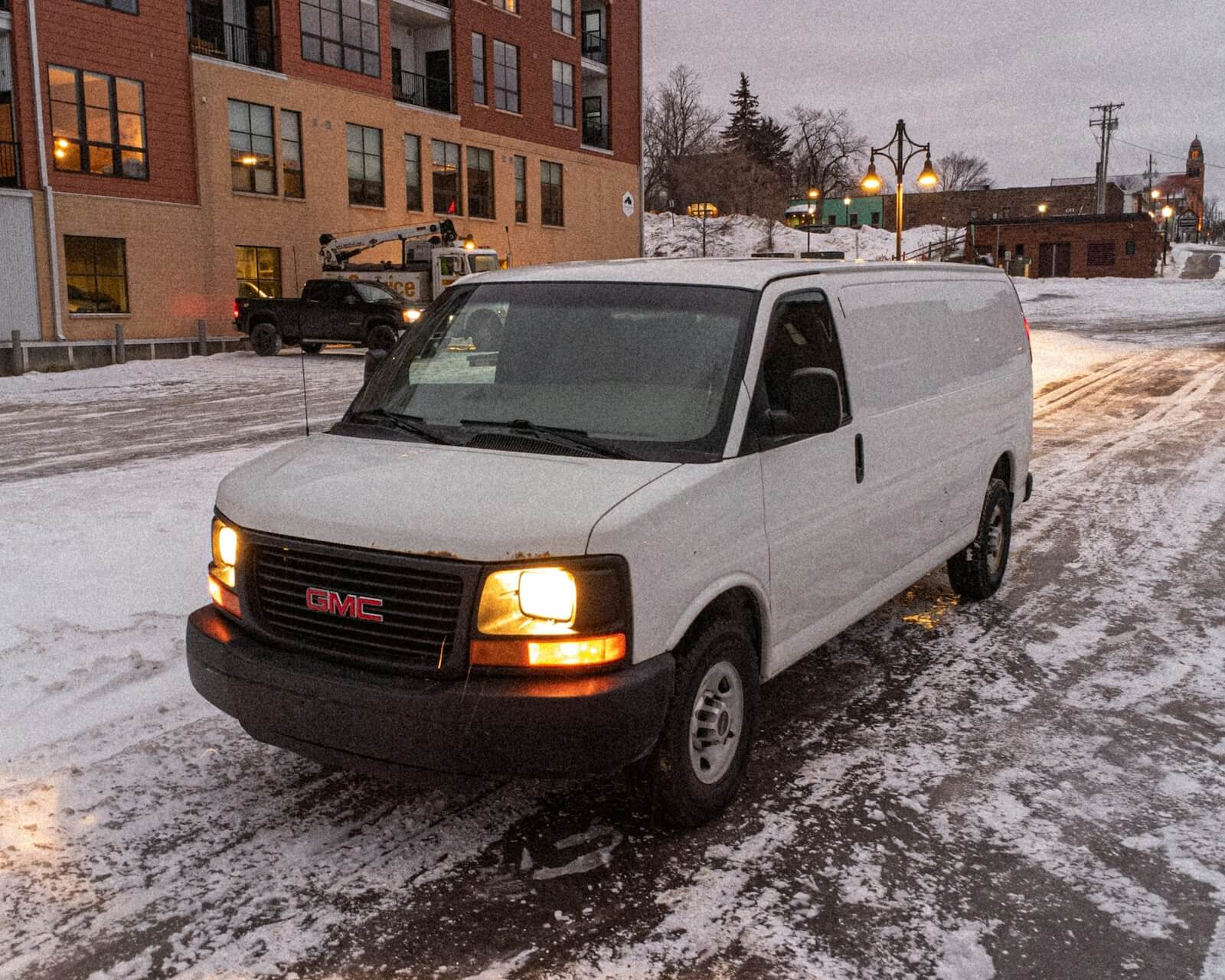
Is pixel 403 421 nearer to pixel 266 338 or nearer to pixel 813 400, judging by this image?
pixel 813 400

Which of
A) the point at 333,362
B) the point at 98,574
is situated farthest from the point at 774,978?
the point at 333,362

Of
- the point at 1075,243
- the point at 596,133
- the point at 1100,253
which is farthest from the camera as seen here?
the point at 1075,243

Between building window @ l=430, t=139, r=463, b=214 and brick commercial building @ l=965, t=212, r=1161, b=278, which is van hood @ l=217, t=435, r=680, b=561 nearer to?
building window @ l=430, t=139, r=463, b=214

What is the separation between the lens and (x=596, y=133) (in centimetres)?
4747

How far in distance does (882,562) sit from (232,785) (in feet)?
9.70

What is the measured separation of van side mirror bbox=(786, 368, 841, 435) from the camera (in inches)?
167

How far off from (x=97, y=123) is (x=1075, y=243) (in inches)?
2451

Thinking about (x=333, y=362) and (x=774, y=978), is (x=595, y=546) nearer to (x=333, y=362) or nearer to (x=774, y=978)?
(x=774, y=978)

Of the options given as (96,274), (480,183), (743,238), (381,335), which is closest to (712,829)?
(381,335)

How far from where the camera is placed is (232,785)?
4.49 metres

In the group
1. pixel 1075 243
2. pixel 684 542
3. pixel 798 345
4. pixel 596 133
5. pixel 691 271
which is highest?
pixel 596 133

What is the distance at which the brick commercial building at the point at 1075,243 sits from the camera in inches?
2803

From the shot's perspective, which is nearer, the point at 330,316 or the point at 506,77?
the point at 330,316

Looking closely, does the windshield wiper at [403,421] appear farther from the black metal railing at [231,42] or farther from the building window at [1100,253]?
the building window at [1100,253]
